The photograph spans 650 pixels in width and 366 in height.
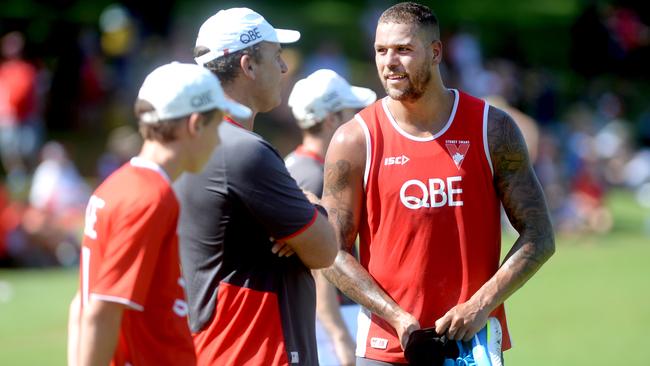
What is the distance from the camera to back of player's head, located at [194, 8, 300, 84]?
17.8 feet

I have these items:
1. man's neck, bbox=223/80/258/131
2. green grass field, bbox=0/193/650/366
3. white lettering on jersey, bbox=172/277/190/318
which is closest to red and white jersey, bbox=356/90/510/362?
man's neck, bbox=223/80/258/131

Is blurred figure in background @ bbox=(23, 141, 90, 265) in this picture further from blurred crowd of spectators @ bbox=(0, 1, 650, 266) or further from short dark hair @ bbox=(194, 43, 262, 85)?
short dark hair @ bbox=(194, 43, 262, 85)

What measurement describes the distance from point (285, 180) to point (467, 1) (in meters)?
31.5

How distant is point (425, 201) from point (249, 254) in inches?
41.7

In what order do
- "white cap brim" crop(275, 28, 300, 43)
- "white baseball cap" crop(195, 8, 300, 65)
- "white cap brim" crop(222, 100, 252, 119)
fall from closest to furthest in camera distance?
"white cap brim" crop(222, 100, 252, 119) → "white baseball cap" crop(195, 8, 300, 65) → "white cap brim" crop(275, 28, 300, 43)

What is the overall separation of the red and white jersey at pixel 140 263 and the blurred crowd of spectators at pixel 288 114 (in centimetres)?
1349

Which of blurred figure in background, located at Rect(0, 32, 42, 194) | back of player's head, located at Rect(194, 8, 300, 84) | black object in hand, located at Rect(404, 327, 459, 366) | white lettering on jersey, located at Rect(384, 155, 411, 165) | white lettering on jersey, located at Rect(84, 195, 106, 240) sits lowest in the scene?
black object in hand, located at Rect(404, 327, 459, 366)

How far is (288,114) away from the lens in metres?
25.3

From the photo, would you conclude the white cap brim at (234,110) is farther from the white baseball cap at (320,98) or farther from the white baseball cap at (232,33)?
the white baseball cap at (320,98)

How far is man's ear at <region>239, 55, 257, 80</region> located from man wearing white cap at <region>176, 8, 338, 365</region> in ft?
0.89

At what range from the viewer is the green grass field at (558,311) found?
12.3 m

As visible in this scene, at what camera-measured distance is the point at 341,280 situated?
591 centimetres

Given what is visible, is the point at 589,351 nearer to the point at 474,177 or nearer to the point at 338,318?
the point at 338,318

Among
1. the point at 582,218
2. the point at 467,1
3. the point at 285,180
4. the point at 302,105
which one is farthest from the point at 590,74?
the point at 285,180
